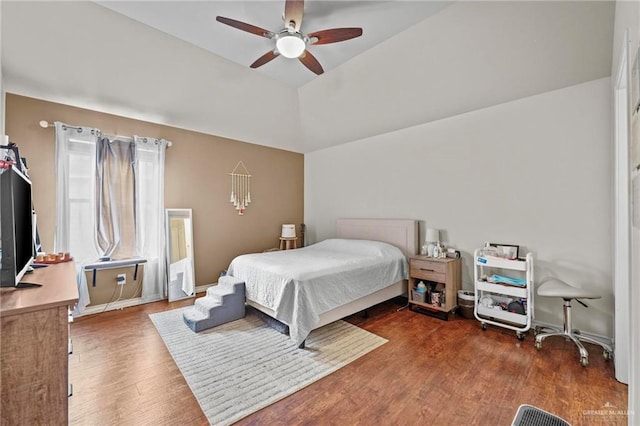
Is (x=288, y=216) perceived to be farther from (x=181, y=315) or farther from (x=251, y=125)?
(x=181, y=315)

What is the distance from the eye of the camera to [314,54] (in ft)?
10.7

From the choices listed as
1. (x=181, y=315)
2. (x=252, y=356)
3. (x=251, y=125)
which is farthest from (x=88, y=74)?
(x=252, y=356)

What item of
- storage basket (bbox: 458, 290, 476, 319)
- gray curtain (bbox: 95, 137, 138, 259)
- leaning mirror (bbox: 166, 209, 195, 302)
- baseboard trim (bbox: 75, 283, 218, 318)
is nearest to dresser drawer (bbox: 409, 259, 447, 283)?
storage basket (bbox: 458, 290, 476, 319)

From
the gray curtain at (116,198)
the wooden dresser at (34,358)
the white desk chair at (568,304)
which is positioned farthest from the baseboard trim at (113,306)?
the white desk chair at (568,304)

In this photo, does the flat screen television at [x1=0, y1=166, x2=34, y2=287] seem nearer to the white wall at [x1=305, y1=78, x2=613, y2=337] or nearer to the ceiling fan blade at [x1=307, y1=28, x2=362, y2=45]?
the ceiling fan blade at [x1=307, y1=28, x2=362, y2=45]

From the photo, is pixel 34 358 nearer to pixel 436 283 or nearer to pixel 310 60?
pixel 310 60

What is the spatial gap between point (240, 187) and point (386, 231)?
2.67 m

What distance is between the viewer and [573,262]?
9.05ft

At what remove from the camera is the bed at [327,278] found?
257 centimetres

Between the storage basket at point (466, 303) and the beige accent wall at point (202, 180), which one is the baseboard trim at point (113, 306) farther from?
the storage basket at point (466, 303)

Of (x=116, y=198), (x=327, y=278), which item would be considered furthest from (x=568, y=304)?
(x=116, y=198)

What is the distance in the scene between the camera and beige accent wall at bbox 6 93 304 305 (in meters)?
3.06

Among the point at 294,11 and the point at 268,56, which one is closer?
the point at 294,11

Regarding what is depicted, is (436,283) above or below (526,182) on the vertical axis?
below
